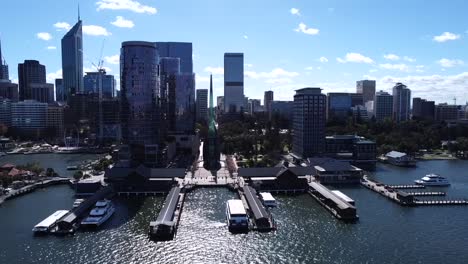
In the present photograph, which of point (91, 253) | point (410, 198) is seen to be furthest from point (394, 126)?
point (91, 253)

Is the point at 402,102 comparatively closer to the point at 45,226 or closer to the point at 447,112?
the point at 447,112

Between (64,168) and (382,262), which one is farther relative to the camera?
(64,168)

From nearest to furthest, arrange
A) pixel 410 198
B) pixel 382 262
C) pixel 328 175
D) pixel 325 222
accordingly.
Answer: pixel 382 262, pixel 325 222, pixel 410 198, pixel 328 175

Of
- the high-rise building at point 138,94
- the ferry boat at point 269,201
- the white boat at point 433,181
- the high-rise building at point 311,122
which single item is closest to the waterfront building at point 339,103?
the high-rise building at point 311,122

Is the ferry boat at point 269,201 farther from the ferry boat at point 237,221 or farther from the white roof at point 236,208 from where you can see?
the ferry boat at point 237,221

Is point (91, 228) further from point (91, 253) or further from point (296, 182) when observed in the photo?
point (296, 182)
